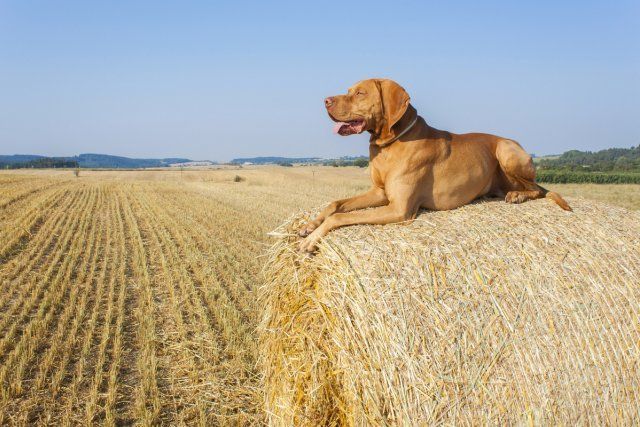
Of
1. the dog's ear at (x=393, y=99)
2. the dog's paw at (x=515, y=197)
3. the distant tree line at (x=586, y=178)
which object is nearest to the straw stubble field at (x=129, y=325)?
the dog's ear at (x=393, y=99)

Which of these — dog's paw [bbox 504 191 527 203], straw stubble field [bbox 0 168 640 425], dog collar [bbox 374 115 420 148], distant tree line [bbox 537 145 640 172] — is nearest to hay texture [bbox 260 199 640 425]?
dog's paw [bbox 504 191 527 203]

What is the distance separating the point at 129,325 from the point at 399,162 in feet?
15.1

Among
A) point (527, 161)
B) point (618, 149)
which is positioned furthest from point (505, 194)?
point (618, 149)

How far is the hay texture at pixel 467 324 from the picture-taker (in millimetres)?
2939

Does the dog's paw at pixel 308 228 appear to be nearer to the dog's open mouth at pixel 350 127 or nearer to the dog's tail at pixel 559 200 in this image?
the dog's open mouth at pixel 350 127

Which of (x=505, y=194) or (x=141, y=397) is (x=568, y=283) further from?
(x=141, y=397)

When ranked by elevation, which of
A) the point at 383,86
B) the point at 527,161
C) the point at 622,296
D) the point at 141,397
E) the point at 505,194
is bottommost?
Result: the point at 141,397

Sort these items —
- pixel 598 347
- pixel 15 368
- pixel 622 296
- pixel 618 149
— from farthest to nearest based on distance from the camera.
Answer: pixel 618 149 < pixel 15 368 < pixel 622 296 < pixel 598 347

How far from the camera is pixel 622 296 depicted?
3.52 meters

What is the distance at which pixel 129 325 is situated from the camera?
21.7 feet

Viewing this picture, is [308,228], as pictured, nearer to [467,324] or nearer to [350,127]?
[350,127]

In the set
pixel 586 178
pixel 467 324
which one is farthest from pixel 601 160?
pixel 467 324

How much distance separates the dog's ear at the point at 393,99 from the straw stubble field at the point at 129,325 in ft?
6.15

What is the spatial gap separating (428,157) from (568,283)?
140 centimetres
